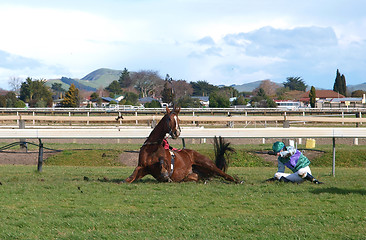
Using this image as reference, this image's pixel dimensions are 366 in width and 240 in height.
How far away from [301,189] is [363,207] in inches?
66.7

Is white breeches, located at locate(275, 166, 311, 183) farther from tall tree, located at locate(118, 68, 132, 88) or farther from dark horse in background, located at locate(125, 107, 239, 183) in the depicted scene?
tall tree, located at locate(118, 68, 132, 88)

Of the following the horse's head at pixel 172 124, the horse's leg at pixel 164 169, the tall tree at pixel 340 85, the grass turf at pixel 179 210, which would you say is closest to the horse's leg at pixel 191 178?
the grass turf at pixel 179 210

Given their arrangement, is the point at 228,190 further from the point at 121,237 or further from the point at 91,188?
the point at 121,237

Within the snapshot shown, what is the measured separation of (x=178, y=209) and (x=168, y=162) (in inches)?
93.6

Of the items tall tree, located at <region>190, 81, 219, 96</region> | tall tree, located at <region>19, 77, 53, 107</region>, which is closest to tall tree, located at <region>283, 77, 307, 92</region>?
tall tree, located at <region>190, 81, 219, 96</region>

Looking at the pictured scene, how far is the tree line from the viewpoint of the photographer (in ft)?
274

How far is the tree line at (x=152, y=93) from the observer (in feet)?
274

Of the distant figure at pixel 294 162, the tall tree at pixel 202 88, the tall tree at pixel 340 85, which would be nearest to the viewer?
the distant figure at pixel 294 162

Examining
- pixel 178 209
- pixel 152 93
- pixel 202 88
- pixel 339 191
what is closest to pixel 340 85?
pixel 202 88

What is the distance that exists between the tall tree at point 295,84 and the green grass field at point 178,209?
17545 centimetres

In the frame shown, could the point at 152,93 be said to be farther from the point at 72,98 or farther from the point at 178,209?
the point at 178,209

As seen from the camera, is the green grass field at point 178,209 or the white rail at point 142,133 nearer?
the green grass field at point 178,209

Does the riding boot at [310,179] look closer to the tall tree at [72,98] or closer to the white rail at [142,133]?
the white rail at [142,133]

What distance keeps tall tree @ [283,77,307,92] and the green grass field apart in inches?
6908
